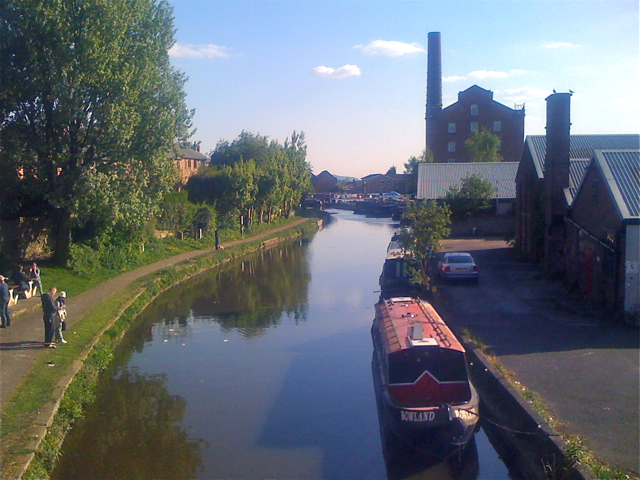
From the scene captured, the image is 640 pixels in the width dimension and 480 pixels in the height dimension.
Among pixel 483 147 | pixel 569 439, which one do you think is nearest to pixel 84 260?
pixel 569 439

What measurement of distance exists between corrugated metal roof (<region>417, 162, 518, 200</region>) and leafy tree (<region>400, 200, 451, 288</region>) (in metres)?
27.3

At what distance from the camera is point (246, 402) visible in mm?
12367

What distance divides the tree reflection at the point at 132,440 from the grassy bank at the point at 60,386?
0.32 metres

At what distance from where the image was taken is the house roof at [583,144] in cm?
2991

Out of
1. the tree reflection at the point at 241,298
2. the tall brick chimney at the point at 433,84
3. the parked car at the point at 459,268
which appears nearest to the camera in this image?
the tree reflection at the point at 241,298

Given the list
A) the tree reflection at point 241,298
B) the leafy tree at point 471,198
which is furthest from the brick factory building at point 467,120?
the tree reflection at point 241,298

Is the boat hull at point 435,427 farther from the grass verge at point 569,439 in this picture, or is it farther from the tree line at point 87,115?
the tree line at point 87,115

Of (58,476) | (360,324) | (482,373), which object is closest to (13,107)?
(360,324)

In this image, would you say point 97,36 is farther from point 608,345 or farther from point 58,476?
point 608,345

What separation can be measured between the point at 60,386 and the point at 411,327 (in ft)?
21.9

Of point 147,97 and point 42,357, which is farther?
point 147,97

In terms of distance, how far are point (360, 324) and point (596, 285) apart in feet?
24.1

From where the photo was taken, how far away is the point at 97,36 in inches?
824

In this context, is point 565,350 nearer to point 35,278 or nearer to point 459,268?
point 459,268
